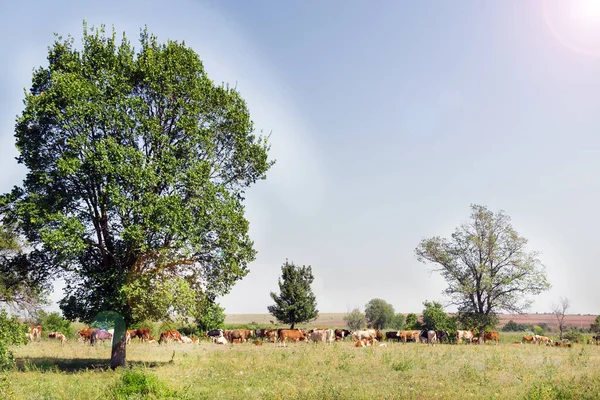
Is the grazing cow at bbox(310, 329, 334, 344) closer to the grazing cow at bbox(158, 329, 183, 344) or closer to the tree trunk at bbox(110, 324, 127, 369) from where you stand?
the grazing cow at bbox(158, 329, 183, 344)

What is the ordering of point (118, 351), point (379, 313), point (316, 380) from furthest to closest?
point (379, 313)
point (118, 351)
point (316, 380)

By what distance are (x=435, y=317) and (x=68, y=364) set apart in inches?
1941

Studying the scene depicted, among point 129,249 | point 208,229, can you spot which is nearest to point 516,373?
point 208,229

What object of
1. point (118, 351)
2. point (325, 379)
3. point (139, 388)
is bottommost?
point (325, 379)

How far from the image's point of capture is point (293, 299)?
68.4 m

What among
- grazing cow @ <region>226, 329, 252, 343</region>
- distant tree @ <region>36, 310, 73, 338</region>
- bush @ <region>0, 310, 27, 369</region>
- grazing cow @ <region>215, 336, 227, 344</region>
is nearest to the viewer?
bush @ <region>0, 310, 27, 369</region>

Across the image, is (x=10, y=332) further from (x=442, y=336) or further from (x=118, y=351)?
(x=442, y=336)

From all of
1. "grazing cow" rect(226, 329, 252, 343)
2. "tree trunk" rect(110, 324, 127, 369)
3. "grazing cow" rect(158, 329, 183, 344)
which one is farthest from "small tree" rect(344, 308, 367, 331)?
"tree trunk" rect(110, 324, 127, 369)

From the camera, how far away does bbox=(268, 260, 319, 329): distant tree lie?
6831 centimetres

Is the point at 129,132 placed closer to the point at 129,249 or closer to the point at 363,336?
the point at 129,249

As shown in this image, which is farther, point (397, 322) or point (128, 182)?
point (397, 322)

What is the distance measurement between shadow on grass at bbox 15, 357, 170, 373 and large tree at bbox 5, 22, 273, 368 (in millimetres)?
1690

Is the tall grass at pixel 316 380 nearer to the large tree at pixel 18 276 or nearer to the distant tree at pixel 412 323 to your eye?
the large tree at pixel 18 276

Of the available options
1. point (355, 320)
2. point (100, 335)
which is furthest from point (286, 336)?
point (355, 320)
